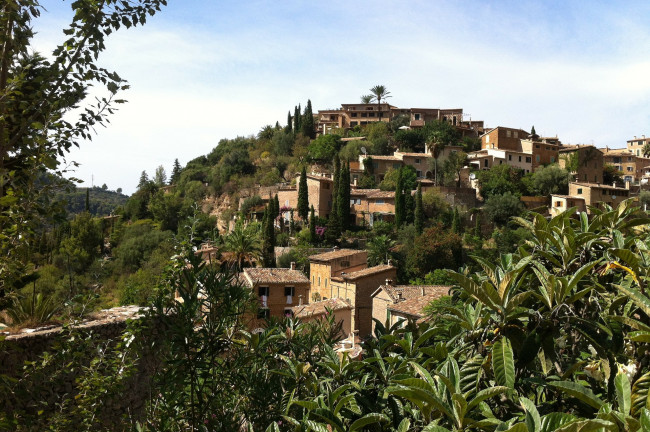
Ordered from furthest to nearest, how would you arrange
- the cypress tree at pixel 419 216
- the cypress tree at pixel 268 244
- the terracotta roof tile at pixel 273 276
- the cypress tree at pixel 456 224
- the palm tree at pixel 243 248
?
the cypress tree at pixel 456 224 < the cypress tree at pixel 419 216 < the cypress tree at pixel 268 244 < the palm tree at pixel 243 248 < the terracotta roof tile at pixel 273 276

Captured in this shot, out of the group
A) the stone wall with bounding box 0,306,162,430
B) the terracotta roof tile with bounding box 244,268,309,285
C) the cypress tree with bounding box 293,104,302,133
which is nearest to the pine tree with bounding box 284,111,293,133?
the cypress tree with bounding box 293,104,302,133

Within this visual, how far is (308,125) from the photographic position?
67.7 meters

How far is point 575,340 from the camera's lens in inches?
108

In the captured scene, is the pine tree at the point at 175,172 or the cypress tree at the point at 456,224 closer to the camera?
the cypress tree at the point at 456,224

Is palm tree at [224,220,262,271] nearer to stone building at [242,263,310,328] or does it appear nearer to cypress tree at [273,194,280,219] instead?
stone building at [242,263,310,328]

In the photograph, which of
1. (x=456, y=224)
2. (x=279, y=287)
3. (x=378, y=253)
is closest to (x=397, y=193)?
(x=456, y=224)

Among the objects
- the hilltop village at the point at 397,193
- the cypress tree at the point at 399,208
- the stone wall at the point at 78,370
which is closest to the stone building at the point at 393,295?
the hilltop village at the point at 397,193

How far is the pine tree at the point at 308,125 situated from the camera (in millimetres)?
67125

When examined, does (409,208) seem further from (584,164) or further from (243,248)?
(584,164)

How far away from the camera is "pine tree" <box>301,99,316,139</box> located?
67.1 meters

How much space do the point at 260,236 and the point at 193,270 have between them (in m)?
35.5

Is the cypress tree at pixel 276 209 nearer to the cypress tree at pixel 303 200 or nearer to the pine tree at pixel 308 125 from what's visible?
the cypress tree at pixel 303 200

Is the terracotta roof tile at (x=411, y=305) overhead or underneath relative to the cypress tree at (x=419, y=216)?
underneath

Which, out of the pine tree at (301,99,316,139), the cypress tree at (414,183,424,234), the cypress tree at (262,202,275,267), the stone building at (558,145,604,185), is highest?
the pine tree at (301,99,316,139)
